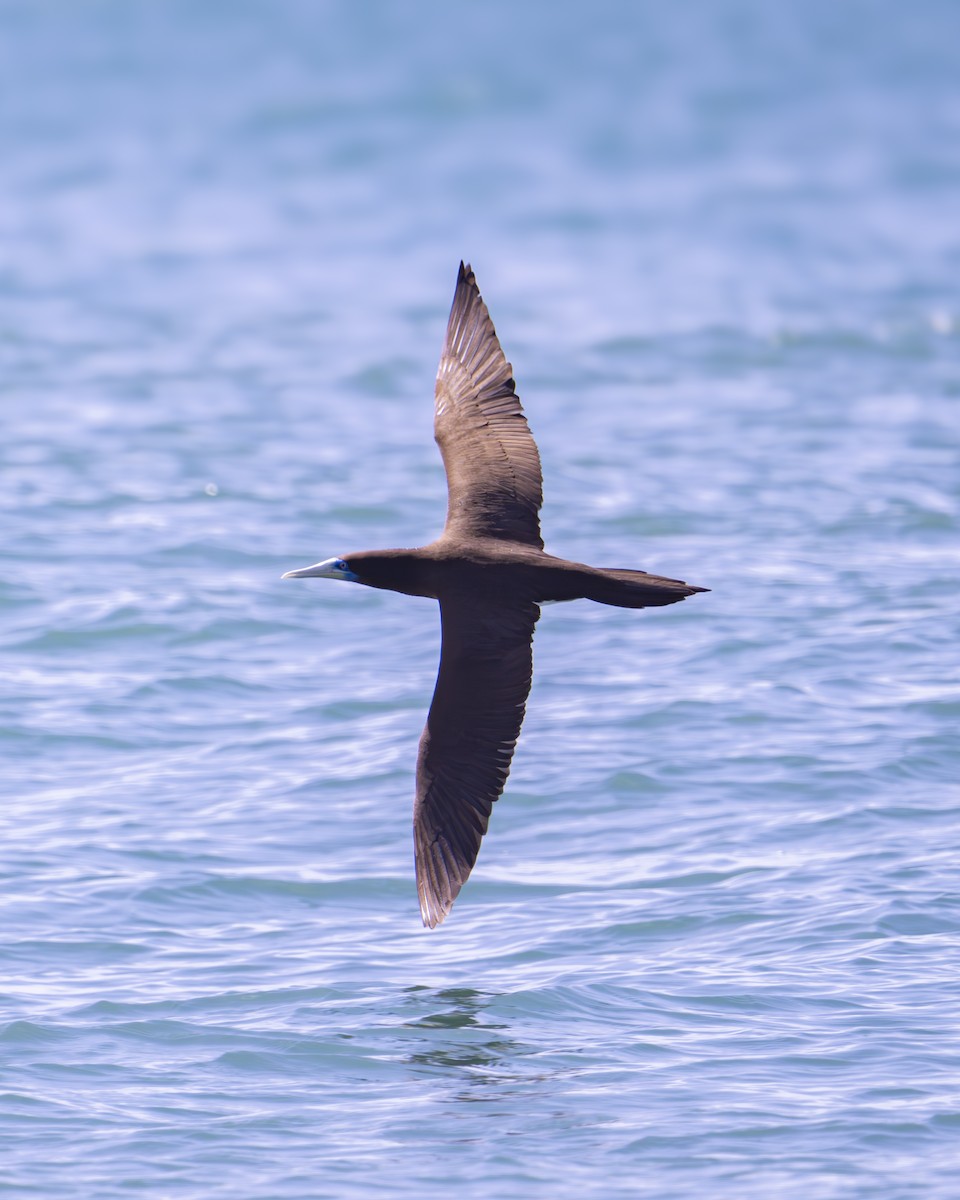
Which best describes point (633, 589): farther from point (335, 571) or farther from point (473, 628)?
point (335, 571)

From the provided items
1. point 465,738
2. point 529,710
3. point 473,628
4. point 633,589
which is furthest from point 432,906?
point 529,710

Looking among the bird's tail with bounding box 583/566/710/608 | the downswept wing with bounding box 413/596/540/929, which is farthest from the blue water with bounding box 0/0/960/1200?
the bird's tail with bounding box 583/566/710/608

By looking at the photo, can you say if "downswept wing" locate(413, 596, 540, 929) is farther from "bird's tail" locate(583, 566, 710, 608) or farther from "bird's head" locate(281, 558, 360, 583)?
"bird's head" locate(281, 558, 360, 583)

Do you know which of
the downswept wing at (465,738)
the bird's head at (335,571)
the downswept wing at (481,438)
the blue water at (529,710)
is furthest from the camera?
the downswept wing at (481,438)

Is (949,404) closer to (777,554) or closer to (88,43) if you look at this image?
(777,554)

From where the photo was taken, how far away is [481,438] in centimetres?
852

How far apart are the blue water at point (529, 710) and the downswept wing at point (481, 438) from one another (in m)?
1.45

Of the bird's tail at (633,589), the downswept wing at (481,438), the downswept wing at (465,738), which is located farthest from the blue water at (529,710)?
the downswept wing at (481,438)

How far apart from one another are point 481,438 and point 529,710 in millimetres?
2016

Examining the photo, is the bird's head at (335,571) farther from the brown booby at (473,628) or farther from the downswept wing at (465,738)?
the downswept wing at (465,738)

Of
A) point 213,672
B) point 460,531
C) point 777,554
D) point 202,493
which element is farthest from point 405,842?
point 202,493

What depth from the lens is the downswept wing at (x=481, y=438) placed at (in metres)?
8.17

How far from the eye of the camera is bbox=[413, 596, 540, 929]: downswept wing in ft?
24.1

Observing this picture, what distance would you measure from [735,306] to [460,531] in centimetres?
1290
